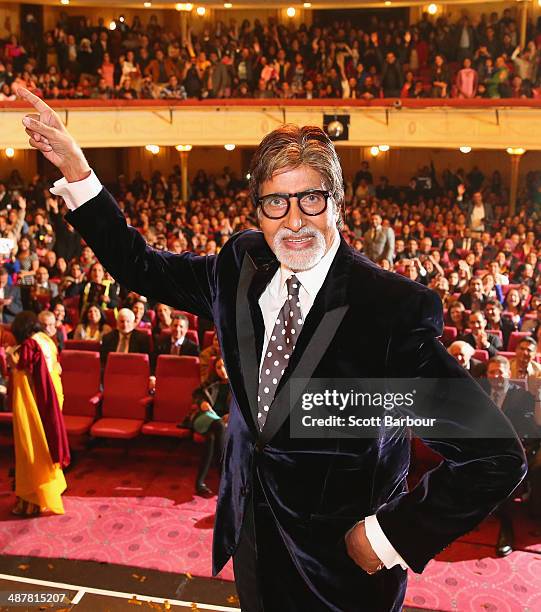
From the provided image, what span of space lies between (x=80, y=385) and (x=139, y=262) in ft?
13.2

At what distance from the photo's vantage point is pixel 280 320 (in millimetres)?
1670

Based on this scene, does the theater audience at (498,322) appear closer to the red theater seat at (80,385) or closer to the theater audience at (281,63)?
the red theater seat at (80,385)

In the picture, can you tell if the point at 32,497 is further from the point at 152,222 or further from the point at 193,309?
the point at 152,222

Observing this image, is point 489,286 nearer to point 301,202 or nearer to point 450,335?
point 450,335

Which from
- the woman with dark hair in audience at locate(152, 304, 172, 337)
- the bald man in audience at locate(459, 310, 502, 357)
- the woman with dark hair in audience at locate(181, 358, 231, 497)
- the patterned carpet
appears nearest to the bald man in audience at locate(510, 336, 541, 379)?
the bald man in audience at locate(459, 310, 502, 357)

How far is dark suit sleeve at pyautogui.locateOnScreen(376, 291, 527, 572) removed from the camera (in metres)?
1.38

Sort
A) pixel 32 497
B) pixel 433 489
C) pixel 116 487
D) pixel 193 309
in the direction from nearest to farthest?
pixel 433 489 → pixel 193 309 → pixel 32 497 → pixel 116 487

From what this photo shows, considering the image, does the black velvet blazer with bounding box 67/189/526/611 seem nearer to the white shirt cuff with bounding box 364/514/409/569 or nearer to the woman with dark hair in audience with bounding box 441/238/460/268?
the white shirt cuff with bounding box 364/514/409/569

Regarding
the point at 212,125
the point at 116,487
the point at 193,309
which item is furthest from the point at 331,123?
the point at 193,309

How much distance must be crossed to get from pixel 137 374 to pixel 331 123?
8.99 meters

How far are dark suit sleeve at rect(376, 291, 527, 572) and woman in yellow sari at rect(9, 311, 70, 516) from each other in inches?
132

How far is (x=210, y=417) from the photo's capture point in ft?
16.1

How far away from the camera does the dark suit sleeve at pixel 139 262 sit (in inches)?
67.8

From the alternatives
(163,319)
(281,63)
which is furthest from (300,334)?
(281,63)
